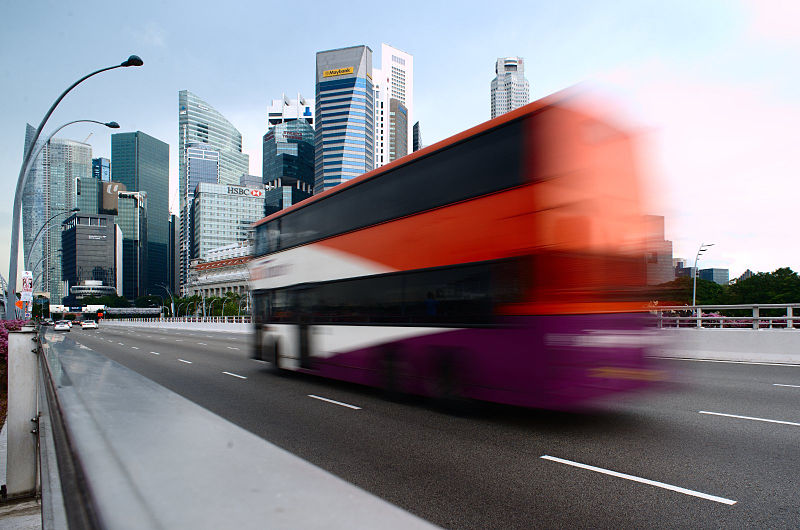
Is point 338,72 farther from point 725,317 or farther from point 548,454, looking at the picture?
point 548,454

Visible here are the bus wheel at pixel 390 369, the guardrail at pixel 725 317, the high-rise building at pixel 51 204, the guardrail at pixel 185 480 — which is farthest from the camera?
the high-rise building at pixel 51 204

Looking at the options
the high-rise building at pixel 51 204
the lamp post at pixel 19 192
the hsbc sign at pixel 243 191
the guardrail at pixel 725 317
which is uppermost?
the hsbc sign at pixel 243 191

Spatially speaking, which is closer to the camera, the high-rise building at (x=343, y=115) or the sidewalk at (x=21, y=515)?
the sidewalk at (x=21, y=515)

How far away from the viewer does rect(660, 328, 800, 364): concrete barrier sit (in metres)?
14.1

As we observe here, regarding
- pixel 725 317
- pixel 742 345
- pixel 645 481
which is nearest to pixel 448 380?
pixel 645 481

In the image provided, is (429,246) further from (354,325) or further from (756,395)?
(756,395)

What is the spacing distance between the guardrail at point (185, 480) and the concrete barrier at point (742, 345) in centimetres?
1375

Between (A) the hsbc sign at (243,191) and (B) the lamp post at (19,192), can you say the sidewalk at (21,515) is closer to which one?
(B) the lamp post at (19,192)

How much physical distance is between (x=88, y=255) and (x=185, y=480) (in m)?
192

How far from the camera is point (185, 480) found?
4.57 ft

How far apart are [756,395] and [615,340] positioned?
4719 mm

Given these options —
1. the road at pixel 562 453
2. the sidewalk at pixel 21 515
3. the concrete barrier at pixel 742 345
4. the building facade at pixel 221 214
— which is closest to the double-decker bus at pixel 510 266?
the road at pixel 562 453

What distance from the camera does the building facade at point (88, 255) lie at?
161 m

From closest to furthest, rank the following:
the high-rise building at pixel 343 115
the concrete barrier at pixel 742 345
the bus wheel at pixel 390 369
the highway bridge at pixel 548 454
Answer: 1. the highway bridge at pixel 548 454
2. the bus wheel at pixel 390 369
3. the concrete barrier at pixel 742 345
4. the high-rise building at pixel 343 115
